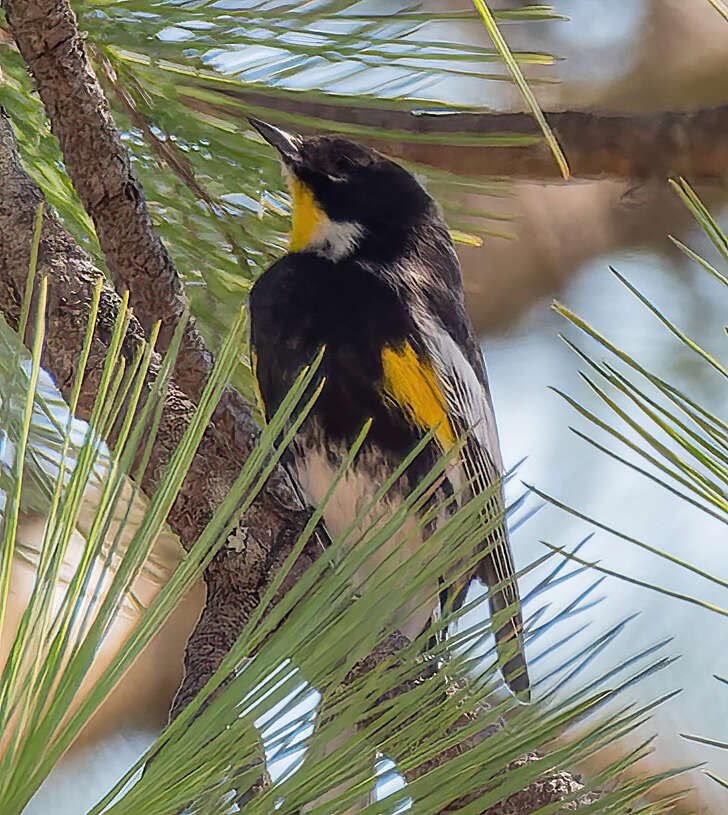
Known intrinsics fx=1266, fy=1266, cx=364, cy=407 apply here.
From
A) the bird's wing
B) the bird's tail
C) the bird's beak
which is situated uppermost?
the bird's beak

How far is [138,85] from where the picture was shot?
116 cm

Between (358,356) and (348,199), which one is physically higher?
(348,199)

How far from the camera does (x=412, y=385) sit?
1357 mm

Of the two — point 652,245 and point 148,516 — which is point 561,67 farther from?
point 148,516

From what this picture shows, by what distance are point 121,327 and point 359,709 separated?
0.20 m

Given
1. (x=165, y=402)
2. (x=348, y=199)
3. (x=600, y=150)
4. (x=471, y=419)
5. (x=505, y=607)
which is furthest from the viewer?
(x=348, y=199)

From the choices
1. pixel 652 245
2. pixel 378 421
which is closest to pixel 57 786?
pixel 378 421

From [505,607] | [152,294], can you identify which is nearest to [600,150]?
[152,294]

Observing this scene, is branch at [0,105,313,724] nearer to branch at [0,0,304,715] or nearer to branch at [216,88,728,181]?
branch at [0,0,304,715]

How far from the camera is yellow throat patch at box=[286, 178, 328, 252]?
1.45 meters

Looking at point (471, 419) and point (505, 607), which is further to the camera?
point (471, 419)

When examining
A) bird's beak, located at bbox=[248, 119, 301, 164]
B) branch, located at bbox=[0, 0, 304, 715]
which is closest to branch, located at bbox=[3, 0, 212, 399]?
branch, located at bbox=[0, 0, 304, 715]

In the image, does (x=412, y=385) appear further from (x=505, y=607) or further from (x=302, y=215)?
(x=505, y=607)

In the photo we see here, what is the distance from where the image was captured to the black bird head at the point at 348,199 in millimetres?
1464
